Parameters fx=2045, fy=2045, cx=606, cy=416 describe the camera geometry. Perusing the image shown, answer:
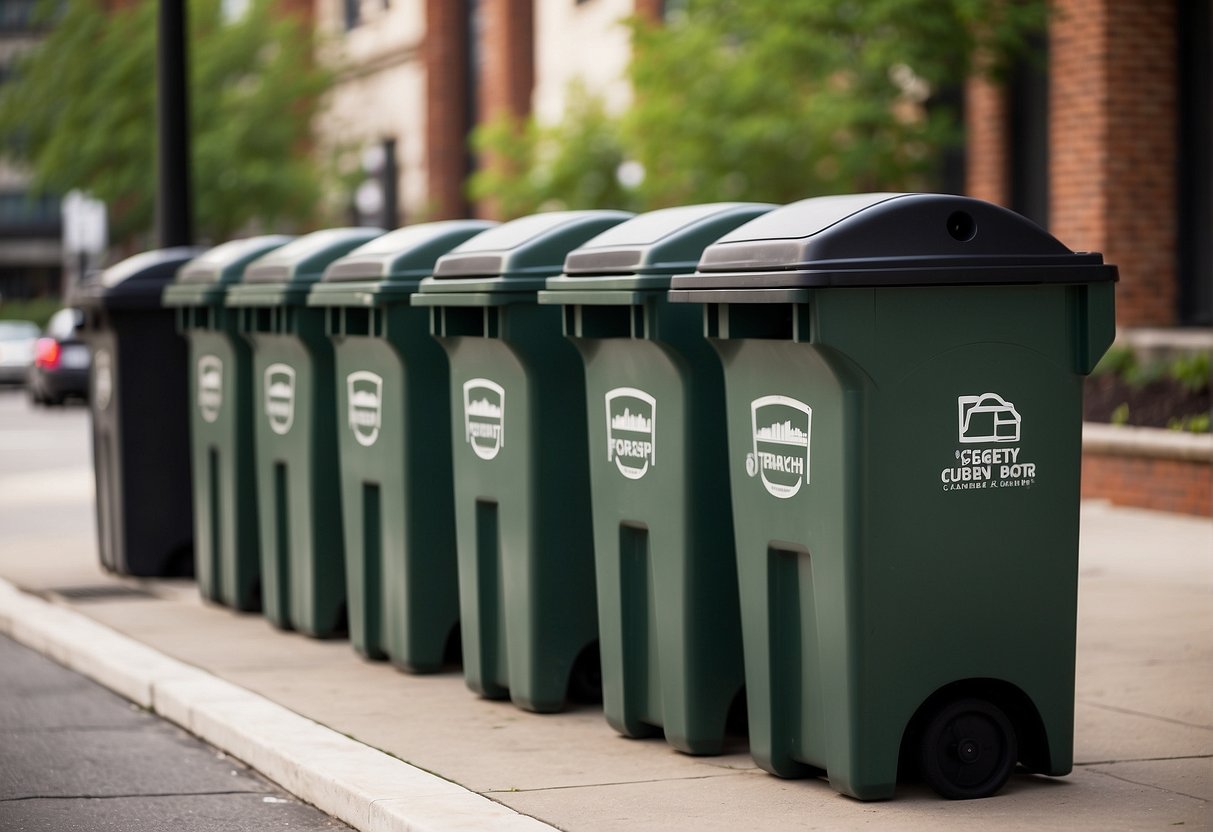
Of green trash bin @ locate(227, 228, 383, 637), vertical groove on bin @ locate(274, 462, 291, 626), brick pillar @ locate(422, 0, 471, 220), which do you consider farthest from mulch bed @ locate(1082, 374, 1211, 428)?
brick pillar @ locate(422, 0, 471, 220)

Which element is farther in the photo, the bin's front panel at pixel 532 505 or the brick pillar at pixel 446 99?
the brick pillar at pixel 446 99

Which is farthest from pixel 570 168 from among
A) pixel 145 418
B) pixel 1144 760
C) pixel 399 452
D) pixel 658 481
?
pixel 1144 760

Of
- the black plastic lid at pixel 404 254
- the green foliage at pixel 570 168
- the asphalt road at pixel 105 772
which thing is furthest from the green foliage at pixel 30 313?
the black plastic lid at pixel 404 254

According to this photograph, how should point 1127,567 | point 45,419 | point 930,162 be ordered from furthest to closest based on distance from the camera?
point 45,419
point 930,162
point 1127,567

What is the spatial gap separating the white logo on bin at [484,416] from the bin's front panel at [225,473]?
2.52 m

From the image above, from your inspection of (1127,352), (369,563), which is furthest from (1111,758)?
(1127,352)

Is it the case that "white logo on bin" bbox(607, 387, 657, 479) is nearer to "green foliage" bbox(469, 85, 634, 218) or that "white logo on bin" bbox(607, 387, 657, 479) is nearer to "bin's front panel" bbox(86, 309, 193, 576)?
"bin's front panel" bbox(86, 309, 193, 576)

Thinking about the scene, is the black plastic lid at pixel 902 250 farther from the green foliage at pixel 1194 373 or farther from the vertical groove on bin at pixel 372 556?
the green foliage at pixel 1194 373

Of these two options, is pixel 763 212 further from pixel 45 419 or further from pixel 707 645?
pixel 45 419

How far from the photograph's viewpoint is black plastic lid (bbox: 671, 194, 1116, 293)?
548 centimetres

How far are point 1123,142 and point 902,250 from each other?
10494 millimetres

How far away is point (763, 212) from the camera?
6.49 metres

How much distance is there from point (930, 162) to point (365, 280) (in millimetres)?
9566

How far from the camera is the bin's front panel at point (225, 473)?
946cm
